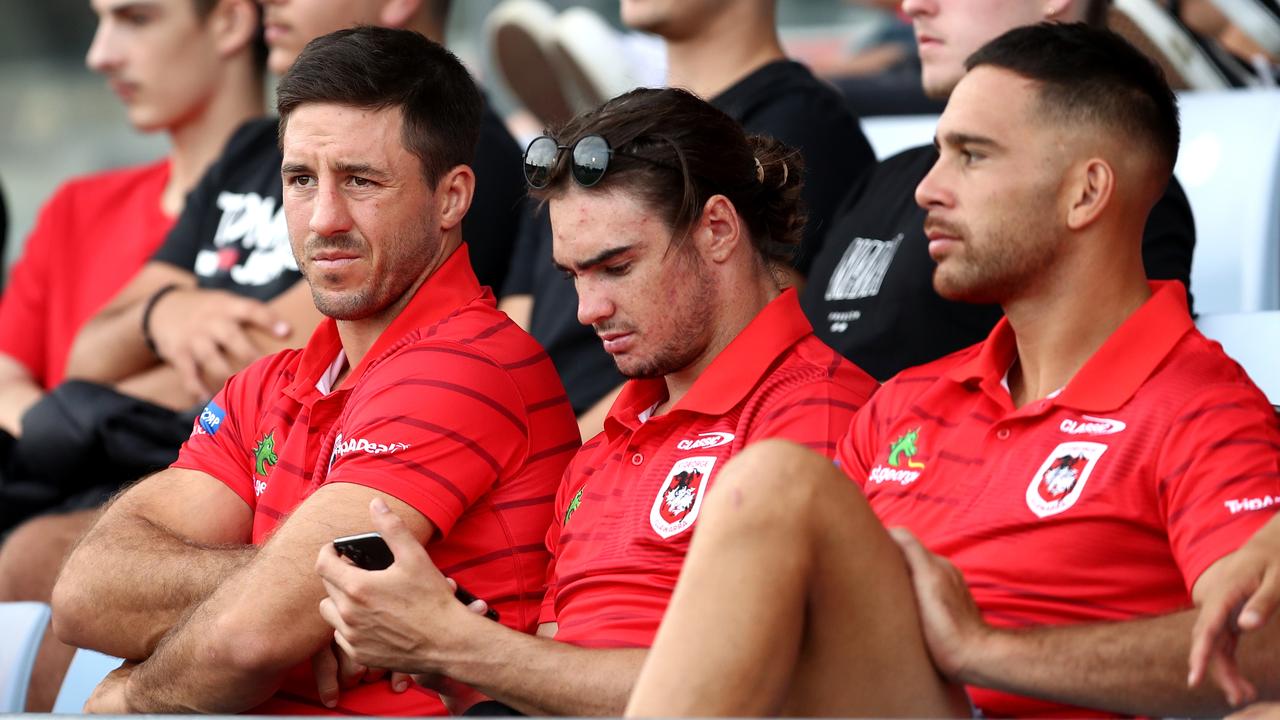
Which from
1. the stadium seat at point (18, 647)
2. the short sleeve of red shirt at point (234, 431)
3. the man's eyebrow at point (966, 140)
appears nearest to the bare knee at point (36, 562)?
the stadium seat at point (18, 647)

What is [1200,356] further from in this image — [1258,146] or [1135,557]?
[1258,146]

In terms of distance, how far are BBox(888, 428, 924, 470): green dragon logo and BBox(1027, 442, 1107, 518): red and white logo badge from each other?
21 cm

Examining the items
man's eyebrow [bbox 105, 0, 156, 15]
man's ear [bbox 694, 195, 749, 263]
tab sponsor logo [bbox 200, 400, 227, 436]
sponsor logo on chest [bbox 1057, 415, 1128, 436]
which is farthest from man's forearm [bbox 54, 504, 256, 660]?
man's eyebrow [bbox 105, 0, 156, 15]

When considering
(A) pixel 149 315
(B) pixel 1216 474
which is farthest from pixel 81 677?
(B) pixel 1216 474

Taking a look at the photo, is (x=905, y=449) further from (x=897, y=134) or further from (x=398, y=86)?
(x=897, y=134)

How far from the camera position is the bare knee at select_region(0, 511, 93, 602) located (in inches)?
136

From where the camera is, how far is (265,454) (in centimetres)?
271

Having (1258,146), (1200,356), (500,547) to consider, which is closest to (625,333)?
(500,547)

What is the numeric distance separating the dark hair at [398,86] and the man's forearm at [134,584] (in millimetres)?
653

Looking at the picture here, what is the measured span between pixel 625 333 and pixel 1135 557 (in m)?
0.78

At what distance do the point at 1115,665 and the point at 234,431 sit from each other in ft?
4.90

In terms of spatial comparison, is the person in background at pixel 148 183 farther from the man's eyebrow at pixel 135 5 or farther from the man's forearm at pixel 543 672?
the man's forearm at pixel 543 672

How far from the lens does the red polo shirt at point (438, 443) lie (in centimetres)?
236

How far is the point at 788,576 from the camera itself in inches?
71.5
